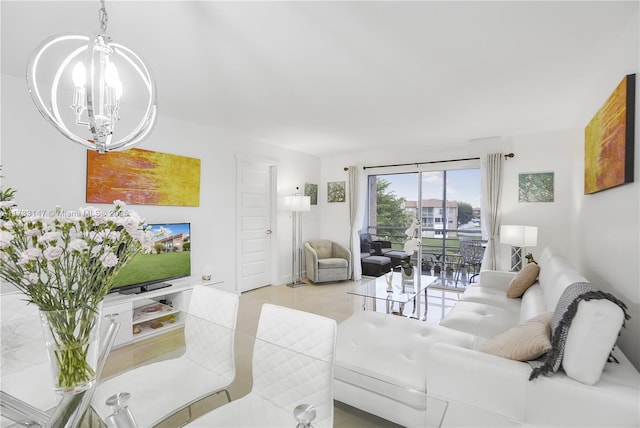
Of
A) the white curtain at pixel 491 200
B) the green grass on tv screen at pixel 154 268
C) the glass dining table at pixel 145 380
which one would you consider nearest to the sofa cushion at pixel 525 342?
the glass dining table at pixel 145 380

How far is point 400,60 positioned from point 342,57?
Answer: 458mm

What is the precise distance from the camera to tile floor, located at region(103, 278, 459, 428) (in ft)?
4.76

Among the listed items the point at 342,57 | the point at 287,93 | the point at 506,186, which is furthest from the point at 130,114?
the point at 506,186

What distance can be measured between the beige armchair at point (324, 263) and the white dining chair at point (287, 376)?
157 inches

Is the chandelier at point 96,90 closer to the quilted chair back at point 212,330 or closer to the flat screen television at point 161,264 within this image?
the quilted chair back at point 212,330

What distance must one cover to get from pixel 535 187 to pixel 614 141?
293 centimetres

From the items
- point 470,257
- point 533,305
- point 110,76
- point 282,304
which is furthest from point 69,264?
point 470,257

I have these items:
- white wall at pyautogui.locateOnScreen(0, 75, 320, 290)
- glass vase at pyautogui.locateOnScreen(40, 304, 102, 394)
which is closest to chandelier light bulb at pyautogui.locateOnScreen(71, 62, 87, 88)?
glass vase at pyautogui.locateOnScreen(40, 304, 102, 394)

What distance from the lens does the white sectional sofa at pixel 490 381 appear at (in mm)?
1157

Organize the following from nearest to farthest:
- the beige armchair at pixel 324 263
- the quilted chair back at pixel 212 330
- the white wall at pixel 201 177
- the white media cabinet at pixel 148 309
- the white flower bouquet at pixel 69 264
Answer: the white flower bouquet at pixel 69 264, the quilted chair back at pixel 212 330, the white wall at pixel 201 177, the white media cabinet at pixel 148 309, the beige armchair at pixel 324 263

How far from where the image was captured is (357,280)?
19.2 ft

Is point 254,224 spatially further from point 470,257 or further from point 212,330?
point 470,257

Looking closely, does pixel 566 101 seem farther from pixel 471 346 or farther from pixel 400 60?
pixel 471 346

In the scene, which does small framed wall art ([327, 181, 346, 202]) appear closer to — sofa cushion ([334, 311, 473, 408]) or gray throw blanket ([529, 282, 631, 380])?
sofa cushion ([334, 311, 473, 408])
